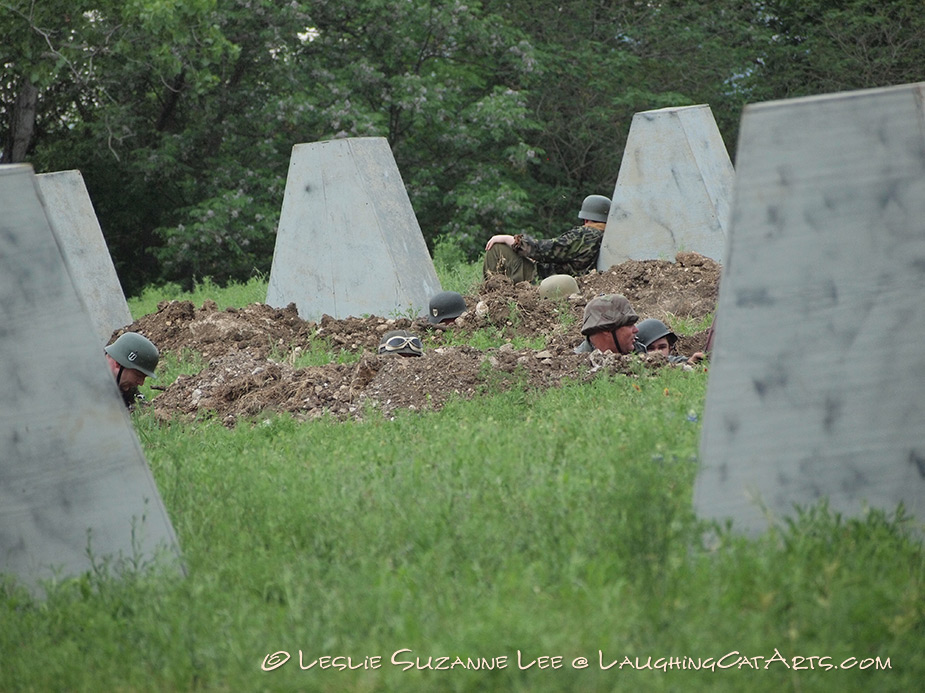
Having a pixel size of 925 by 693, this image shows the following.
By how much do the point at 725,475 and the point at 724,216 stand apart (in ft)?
25.1

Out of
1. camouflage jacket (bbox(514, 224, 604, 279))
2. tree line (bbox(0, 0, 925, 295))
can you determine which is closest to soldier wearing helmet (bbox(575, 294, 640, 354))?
camouflage jacket (bbox(514, 224, 604, 279))

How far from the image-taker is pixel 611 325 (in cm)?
706

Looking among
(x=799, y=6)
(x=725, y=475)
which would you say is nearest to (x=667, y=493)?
(x=725, y=475)

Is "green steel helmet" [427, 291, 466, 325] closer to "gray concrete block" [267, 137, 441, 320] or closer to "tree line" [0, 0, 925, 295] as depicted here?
"gray concrete block" [267, 137, 441, 320]

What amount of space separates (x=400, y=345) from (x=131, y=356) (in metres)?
1.87

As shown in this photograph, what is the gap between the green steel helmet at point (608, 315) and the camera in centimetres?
706

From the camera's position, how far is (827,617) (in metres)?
3.05

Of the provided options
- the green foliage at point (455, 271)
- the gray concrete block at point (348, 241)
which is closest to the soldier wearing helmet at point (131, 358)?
the gray concrete block at point (348, 241)

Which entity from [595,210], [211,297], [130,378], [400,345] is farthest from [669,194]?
[211,297]

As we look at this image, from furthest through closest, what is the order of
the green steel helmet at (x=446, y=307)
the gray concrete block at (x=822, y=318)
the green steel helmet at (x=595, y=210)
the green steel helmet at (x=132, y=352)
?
1. the green steel helmet at (x=595, y=210)
2. the green steel helmet at (x=446, y=307)
3. the green steel helmet at (x=132, y=352)
4. the gray concrete block at (x=822, y=318)

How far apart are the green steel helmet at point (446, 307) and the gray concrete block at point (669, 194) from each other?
2.48 metres

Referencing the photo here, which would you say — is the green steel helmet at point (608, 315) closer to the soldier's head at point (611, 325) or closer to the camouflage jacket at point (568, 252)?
the soldier's head at point (611, 325)

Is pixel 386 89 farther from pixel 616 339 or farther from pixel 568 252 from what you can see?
pixel 616 339

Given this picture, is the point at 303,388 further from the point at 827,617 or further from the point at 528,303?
the point at 827,617
